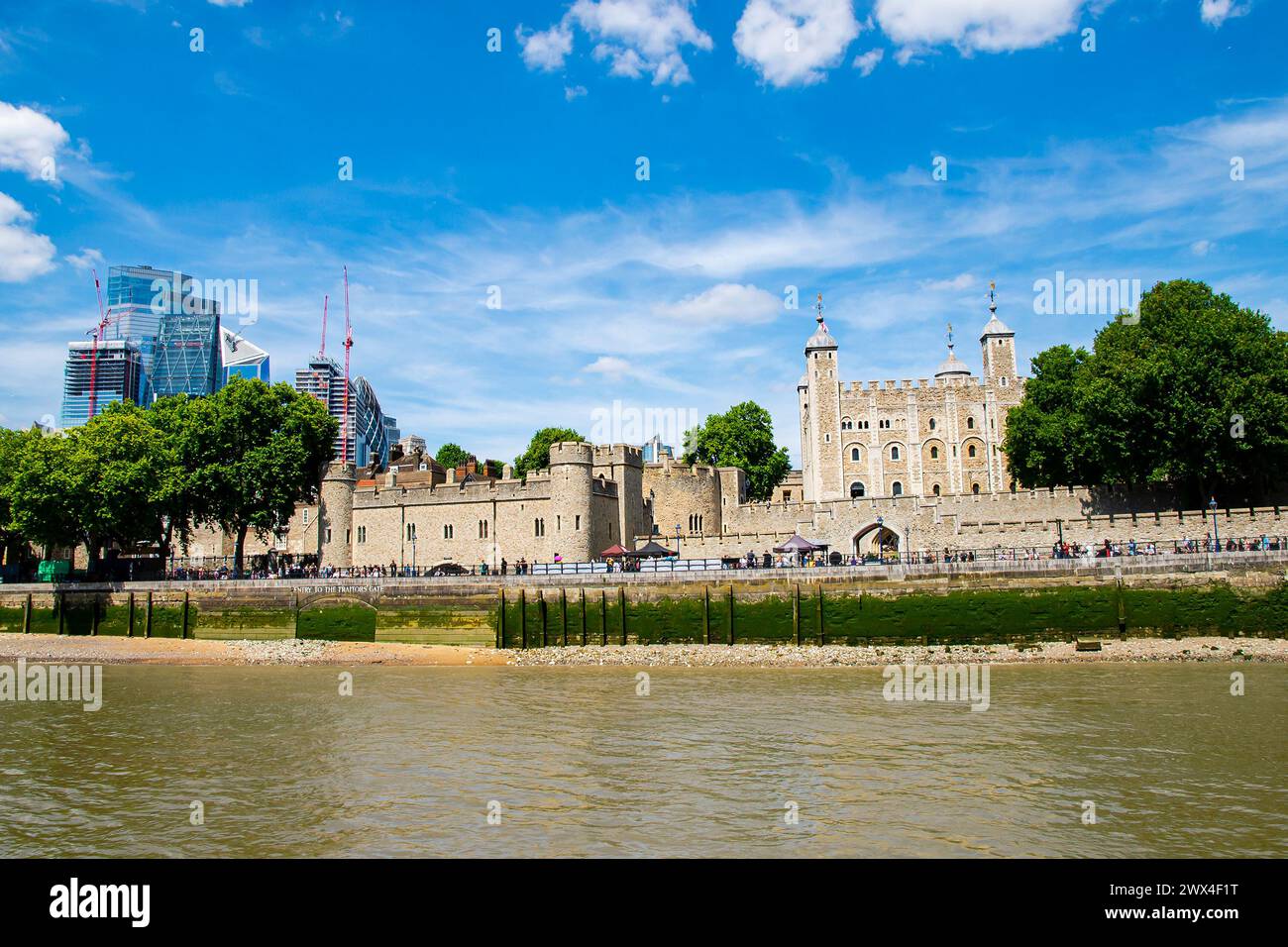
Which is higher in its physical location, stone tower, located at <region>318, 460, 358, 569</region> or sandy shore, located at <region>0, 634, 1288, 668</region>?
stone tower, located at <region>318, 460, 358, 569</region>

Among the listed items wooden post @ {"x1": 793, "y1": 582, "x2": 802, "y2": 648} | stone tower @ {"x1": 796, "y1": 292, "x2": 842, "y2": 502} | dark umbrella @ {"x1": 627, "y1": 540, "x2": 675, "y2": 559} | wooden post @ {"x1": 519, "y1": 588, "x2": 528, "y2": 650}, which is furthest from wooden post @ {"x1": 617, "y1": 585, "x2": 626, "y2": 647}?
stone tower @ {"x1": 796, "y1": 292, "x2": 842, "y2": 502}

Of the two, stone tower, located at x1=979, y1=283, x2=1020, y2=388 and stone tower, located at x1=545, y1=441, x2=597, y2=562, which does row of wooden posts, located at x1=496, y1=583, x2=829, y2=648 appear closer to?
stone tower, located at x1=545, y1=441, x2=597, y2=562

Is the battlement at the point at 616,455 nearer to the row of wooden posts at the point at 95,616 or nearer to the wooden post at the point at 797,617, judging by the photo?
the wooden post at the point at 797,617

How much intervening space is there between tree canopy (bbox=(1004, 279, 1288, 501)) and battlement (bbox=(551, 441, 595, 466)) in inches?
975

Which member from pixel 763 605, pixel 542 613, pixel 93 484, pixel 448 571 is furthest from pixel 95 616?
pixel 763 605

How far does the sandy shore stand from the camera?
30.2m

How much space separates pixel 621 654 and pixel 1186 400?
27326mm

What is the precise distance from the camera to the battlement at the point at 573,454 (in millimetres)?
47906

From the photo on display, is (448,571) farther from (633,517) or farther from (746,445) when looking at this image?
(746,445)

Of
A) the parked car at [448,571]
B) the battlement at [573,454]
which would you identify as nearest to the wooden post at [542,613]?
the parked car at [448,571]

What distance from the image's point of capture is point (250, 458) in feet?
171

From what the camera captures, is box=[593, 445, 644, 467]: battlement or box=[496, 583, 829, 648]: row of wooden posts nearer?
box=[496, 583, 829, 648]: row of wooden posts
